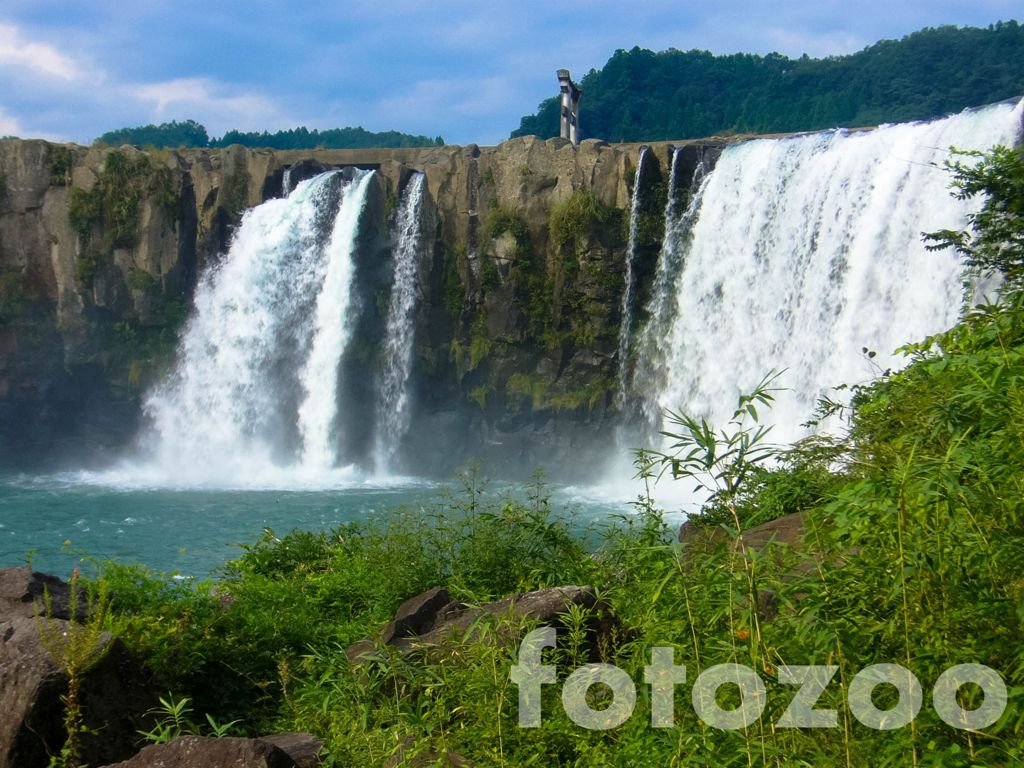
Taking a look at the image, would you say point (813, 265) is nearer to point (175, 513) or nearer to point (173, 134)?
point (175, 513)

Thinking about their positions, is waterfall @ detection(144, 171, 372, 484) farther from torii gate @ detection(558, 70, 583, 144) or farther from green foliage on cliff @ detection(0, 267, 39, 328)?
torii gate @ detection(558, 70, 583, 144)

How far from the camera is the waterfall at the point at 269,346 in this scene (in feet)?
76.3

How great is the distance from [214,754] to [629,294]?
1816cm

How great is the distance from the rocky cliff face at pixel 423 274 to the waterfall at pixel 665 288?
32cm

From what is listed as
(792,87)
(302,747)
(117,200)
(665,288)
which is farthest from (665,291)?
(792,87)

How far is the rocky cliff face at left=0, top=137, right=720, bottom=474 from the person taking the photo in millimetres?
21797

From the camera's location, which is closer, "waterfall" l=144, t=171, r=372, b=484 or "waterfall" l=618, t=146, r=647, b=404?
"waterfall" l=618, t=146, r=647, b=404

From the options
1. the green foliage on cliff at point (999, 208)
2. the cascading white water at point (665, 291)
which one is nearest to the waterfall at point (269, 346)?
the cascading white water at point (665, 291)

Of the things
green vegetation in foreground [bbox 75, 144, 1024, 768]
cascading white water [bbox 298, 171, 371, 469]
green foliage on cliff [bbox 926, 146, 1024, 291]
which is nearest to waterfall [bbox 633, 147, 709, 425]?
cascading white water [bbox 298, 171, 371, 469]

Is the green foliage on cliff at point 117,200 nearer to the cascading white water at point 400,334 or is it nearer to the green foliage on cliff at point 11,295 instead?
the green foliage on cliff at point 11,295

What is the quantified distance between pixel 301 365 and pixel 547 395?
5.40 m

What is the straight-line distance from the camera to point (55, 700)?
15.0 feet

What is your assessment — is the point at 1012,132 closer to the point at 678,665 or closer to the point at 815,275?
the point at 815,275

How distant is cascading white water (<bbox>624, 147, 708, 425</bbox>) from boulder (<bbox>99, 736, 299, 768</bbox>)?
1731 centimetres
